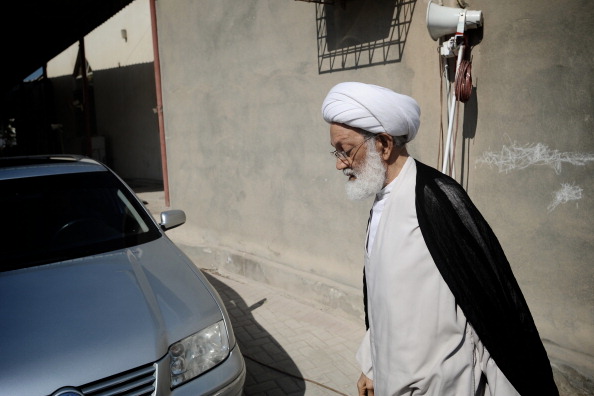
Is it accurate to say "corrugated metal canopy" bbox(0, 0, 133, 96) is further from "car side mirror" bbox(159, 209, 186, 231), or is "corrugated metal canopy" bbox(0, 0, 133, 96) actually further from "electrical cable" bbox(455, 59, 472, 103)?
→ "electrical cable" bbox(455, 59, 472, 103)

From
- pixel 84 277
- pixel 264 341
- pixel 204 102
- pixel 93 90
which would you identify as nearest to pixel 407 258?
pixel 84 277

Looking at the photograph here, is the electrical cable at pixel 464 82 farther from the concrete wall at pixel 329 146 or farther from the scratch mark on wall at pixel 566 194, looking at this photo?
the scratch mark on wall at pixel 566 194

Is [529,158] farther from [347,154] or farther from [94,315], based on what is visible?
[94,315]

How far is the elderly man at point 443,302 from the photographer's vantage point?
4.87 feet

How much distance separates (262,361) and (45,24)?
41.6 feet

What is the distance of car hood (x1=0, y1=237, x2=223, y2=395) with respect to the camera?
6.72 feet

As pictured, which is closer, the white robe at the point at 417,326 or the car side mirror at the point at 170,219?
the white robe at the point at 417,326

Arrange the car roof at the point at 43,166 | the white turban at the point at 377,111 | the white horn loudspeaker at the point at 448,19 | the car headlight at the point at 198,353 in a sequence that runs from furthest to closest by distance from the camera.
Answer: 1. the car roof at the point at 43,166
2. the white horn loudspeaker at the point at 448,19
3. the car headlight at the point at 198,353
4. the white turban at the point at 377,111

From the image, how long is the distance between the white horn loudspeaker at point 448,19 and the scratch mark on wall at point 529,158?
87 centimetres

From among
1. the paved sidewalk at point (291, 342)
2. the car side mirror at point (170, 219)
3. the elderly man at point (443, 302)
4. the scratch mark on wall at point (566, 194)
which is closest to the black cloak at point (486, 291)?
the elderly man at point (443, 302)

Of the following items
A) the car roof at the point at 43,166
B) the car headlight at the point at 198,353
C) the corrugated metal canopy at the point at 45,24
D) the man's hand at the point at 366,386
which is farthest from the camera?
the corrugated metal canopy at the point at 45,24

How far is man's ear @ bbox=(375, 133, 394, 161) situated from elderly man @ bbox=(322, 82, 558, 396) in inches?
1.6

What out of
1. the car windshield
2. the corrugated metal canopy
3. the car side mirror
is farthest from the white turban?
the corrugated metal canopy

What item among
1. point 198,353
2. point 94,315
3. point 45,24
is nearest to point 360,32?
point 198,353
